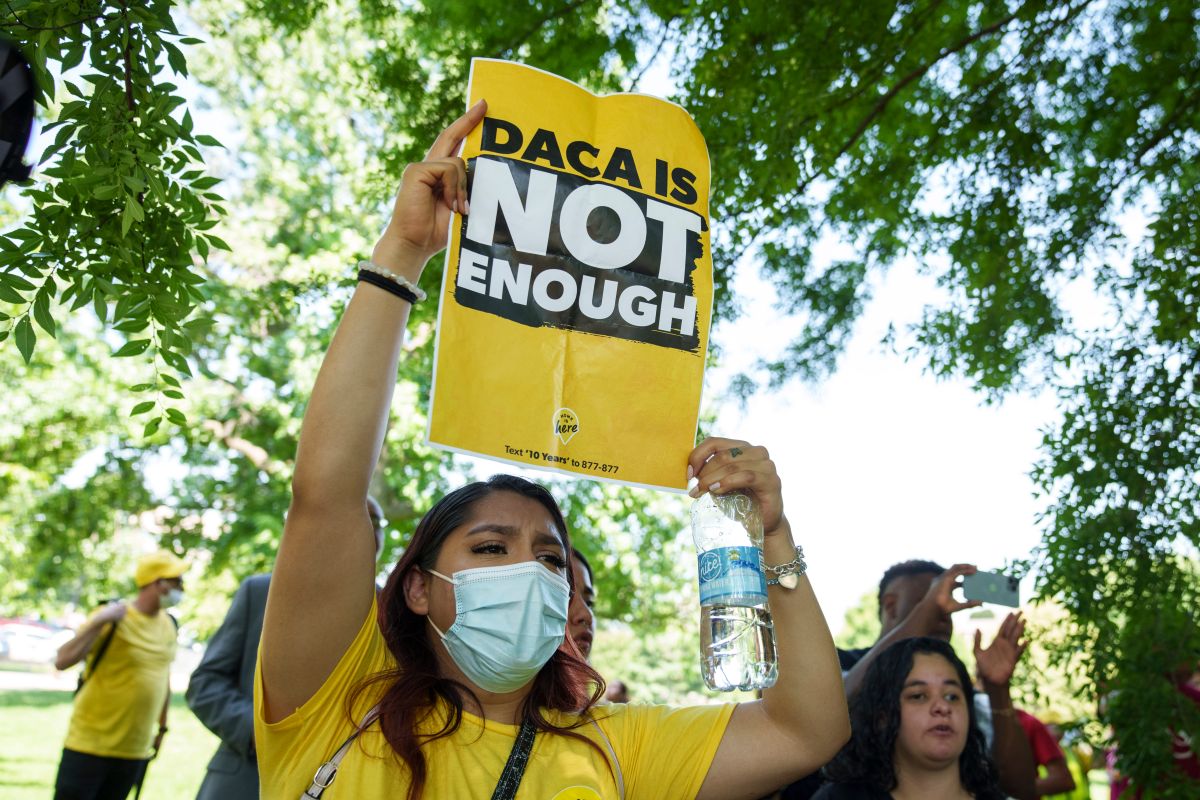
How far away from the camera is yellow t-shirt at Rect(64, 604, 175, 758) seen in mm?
5594

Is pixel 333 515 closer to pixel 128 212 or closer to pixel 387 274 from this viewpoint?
pixel 387 274

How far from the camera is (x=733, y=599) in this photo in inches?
76.8

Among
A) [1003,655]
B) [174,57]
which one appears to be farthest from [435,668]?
[1003,655]

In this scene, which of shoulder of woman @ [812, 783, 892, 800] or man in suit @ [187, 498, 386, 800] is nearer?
shoulder of woman @ [812, 783, 892, 800]

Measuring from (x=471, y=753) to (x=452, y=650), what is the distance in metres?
0.24

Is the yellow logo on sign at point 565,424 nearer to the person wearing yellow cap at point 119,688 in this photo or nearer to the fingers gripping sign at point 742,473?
the fingers gripping sign at point 742,473

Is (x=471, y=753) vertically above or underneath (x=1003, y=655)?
underneath

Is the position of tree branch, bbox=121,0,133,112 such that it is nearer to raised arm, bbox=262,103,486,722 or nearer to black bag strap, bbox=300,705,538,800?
raised arm, bbox=262,103,486,722

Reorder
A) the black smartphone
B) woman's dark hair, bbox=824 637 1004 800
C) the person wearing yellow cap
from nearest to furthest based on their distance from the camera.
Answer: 1. woman's dark hair, bbox=824 637 1004 800
2. the black smartphone
3. the person wearing yellow cap

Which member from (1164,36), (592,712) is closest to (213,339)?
(1164,36)

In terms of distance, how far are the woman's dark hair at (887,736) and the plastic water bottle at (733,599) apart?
156 cm

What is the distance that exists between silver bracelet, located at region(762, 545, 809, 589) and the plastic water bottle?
0.04 metres

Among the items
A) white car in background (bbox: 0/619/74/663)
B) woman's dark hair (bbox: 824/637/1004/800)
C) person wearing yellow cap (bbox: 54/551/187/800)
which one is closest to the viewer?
woman's dark hair (bbox: 824/637/1004/800)

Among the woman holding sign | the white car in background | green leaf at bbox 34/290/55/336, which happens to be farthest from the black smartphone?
the white car in background
